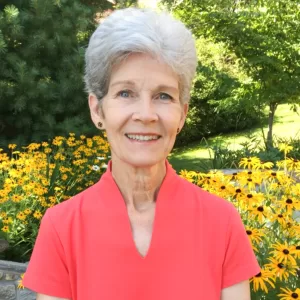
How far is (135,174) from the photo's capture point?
1.43 meters

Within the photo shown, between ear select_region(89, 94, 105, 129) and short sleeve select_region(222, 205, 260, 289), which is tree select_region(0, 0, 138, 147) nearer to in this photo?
ear select_region(89, 94, 105, 129)

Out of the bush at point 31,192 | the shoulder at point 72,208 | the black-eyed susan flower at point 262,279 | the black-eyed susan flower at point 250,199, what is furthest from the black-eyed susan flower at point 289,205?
the bush at point 31,192

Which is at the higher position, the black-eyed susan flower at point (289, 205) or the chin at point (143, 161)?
the chin at point (143, 161)

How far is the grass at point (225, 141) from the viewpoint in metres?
10.7

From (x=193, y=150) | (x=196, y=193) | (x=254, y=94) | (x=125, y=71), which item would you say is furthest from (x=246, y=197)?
(x=193, y=150)

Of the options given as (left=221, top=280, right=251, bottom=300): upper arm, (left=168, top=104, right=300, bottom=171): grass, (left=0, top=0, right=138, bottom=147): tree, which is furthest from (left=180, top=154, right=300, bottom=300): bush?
(left=168, top=104, right=300, bottom=171): grass

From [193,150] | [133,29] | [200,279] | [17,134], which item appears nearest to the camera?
[133,29]

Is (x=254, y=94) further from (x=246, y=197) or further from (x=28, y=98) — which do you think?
(x=246, y=197)

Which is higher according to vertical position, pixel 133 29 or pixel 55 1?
pixel 55 1

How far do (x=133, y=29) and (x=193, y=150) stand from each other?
1169 centimetres

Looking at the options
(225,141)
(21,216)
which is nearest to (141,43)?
(21,216)

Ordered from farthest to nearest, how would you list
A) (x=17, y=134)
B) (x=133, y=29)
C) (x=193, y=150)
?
(x=193, y=150)
(x=17, y=134)
(x=133, y=29)

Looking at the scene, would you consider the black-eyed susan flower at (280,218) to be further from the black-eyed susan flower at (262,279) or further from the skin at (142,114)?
the skin at (142,114)

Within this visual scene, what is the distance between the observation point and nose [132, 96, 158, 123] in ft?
4.29
